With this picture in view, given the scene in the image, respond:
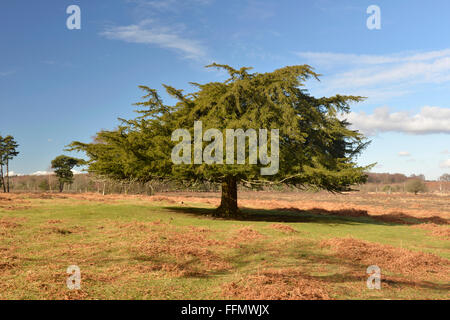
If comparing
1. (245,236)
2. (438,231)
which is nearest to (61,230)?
(245,236)

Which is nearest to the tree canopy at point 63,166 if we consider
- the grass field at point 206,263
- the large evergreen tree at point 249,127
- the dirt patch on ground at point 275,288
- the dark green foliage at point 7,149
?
the dark green foliage at point 7,149

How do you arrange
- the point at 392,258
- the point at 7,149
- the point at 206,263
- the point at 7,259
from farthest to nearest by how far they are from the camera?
the point at 7,149 → the point at 392,258 → the point at 206,263 → the point at 7,259

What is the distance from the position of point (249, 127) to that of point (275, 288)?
13569mm

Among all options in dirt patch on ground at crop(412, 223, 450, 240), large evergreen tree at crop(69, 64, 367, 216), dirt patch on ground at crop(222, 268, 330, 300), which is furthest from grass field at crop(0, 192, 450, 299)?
large evergreen tree at crop(69, 64, 367, 216)

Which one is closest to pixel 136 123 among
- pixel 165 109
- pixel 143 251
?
pixel 165 109

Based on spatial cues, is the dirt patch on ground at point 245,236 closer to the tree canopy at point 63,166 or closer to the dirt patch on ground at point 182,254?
the dirt patch on ground at point 182,254

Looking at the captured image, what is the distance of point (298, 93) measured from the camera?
23.5 meters

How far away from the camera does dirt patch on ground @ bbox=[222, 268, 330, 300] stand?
22.6 ft

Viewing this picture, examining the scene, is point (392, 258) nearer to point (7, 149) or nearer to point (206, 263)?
point (206, 263)

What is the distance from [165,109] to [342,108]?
1374 centimetres

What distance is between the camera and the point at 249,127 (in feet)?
64.7

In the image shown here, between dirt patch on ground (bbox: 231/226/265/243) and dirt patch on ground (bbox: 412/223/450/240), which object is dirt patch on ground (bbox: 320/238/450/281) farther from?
dirt patch on ground (bbox: 412/223/450/240)

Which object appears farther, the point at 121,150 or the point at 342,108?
the point at 342,108
